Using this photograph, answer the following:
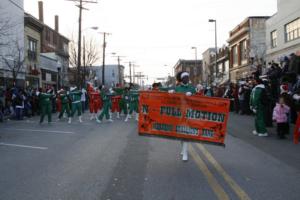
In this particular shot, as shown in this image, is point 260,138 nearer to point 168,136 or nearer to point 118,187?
point 168,136

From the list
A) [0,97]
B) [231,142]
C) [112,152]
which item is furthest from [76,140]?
[0,97]

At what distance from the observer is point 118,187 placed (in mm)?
6766

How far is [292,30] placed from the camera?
98.8 ft

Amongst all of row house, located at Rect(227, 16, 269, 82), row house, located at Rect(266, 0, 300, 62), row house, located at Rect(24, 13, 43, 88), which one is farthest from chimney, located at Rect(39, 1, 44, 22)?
row house, located at Rect(266, 0, 300, 62)

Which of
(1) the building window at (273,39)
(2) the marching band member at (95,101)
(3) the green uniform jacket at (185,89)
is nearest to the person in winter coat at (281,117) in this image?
(3) the green uniform jacket at (185,89)

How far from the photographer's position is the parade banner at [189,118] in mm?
8727

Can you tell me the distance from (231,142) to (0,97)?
12.8 metres

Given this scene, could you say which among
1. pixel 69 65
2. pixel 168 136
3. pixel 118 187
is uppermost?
pixel 69 65

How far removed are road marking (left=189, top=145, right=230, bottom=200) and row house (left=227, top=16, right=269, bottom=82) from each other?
31.1m

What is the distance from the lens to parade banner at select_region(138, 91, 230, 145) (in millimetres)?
8727

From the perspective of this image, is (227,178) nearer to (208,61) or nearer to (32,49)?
(32,49)

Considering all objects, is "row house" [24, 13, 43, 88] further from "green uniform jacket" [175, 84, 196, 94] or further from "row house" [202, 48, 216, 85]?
"row house" [202, 48, 216, 85]

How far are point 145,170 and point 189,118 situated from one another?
1.51 meters

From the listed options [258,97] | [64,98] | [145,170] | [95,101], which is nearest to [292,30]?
[95,101]
